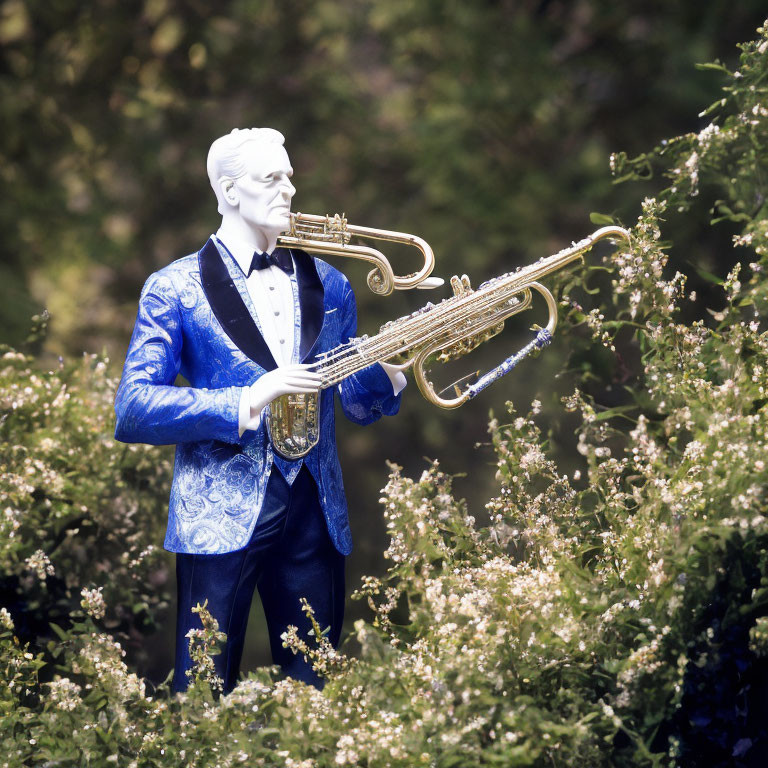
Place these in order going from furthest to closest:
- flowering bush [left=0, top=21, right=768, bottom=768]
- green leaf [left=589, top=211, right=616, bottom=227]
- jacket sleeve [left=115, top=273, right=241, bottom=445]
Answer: green leaf [left=589, top=211, right=616, bottom=227], jacket sleeve [left=115, top=273, right=241, bottom=445], flowering bush [left=0, top=21, right=768, bottom=768]

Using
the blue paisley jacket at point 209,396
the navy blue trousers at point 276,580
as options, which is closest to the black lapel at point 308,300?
the blue paisley jacket at point 209,396

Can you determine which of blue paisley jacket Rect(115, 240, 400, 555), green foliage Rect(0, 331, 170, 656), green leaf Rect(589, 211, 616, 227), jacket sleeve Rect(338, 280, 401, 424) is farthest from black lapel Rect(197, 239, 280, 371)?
green foliage Rect(0, 331, 170, 656)

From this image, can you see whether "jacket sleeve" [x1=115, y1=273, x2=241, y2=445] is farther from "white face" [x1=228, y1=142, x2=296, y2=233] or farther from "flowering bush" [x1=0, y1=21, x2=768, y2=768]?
"flowering bush" [x1=0, y1=21, x2=768, y2=768]

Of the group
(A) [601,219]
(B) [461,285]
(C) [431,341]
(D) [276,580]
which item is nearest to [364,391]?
(C) [431,341]

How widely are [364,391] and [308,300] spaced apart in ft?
0.80

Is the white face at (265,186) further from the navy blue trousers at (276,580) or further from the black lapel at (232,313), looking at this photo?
the navy blue trousers at (276,580)

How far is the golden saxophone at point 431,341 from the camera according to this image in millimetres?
2744

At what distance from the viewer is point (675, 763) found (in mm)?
2270

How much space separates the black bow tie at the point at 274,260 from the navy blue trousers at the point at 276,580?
17.0 inches

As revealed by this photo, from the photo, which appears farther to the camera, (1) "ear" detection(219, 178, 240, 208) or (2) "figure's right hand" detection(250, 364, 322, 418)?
(1) "ear" detection(219, 178, 240, 208)

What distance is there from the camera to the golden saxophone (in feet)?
9.00

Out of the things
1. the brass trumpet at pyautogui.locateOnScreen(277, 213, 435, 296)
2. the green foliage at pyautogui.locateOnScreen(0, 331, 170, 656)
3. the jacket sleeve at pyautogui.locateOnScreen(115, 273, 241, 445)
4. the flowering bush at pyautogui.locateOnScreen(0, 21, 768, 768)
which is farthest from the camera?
the green foliage at pyautogui.locateOnScreen(0, 331, 170, 656)

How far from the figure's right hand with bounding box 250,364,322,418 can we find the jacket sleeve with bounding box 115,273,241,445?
0.12ft

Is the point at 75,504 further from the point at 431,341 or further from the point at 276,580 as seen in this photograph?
the point at 431,341
